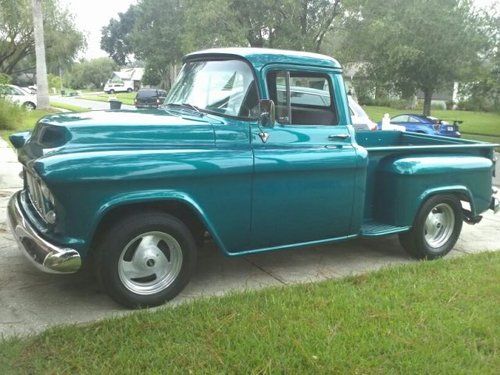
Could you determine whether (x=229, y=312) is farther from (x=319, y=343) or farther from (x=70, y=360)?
(x=70, y=360)

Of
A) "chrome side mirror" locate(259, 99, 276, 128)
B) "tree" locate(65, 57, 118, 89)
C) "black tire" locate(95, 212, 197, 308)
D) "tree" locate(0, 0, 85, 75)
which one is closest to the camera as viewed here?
"black tire" locate(95, 212, 197, 308)

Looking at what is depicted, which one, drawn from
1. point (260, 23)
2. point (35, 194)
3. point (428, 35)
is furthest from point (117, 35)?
point (35, 194)

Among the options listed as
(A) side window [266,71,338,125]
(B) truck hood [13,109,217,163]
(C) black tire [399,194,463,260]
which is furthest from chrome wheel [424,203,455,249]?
(B) truck hood [13,109,217,163]

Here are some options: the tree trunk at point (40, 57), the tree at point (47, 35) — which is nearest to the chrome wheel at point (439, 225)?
the tree trunk at point (40, 57)

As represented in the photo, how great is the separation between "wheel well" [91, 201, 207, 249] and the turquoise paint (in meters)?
0.13

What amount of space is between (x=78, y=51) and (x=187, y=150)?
36.6 m

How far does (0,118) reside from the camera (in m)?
17.0

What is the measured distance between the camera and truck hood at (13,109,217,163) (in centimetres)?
394

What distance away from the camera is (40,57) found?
25.0 meters

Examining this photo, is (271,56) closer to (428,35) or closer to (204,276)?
(204,276)

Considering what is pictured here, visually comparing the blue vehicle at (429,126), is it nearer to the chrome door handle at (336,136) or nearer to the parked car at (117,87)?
the chrome door handle at (336,136)

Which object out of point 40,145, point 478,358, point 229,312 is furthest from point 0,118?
point 478,358

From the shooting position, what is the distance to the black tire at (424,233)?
18.2ft

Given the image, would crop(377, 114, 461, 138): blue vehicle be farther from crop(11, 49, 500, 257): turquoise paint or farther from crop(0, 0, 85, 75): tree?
crop(0, 0, 85, 75): tree
